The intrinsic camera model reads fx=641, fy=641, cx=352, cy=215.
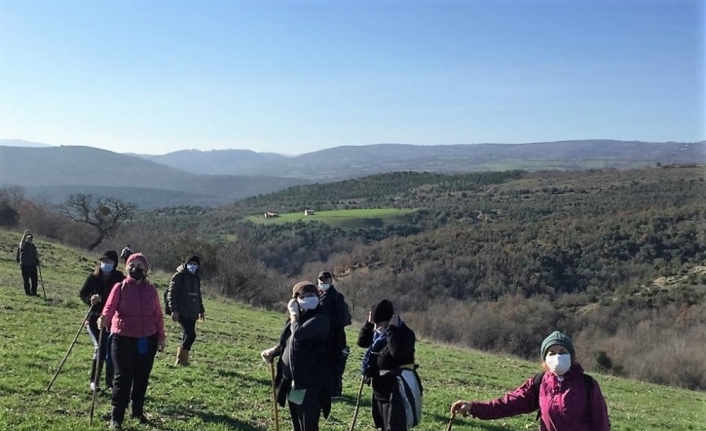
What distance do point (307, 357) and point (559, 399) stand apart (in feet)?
9.05

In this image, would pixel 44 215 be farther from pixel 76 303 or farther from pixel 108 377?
pixel 108 377

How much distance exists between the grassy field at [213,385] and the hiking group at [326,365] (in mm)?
834

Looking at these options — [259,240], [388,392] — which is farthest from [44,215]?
[388,392]

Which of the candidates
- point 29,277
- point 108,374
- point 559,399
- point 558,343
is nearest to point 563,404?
point 559,399

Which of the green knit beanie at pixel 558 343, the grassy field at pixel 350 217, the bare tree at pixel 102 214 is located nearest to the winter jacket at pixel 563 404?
→ the green knit beanie at pixel 558 343

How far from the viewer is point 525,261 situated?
68.0m

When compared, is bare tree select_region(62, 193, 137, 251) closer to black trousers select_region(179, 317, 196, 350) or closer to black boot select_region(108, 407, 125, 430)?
black trousers select_region(179, 317, 196, 350)

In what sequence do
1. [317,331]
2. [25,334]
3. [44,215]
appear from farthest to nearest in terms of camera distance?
[44,215]
[25,334]
[317,331]

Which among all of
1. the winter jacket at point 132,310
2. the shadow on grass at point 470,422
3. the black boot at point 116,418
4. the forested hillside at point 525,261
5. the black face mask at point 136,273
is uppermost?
Result: the black face mask at point 136,273

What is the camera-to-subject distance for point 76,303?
21.2 metres

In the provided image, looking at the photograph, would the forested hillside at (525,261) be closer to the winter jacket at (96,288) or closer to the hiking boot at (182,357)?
the hiking boot at (182,357)

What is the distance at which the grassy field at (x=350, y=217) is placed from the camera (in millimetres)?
91081

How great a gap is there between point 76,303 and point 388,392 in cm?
1694

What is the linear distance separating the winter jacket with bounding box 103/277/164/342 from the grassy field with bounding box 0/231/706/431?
4.08 feet
